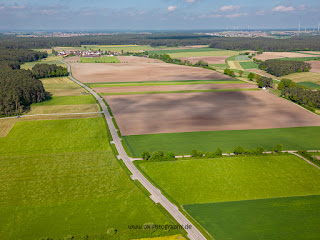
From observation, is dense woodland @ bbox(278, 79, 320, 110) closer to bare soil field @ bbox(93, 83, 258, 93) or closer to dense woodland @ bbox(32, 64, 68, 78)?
bare soil field @ bbox(93, 83, 258, 93)

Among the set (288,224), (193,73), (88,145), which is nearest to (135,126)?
(88,145)

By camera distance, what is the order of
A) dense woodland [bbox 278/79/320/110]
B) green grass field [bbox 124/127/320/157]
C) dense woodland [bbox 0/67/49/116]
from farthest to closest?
dense woodland [bbox 278/79/320/110], dense woodland [bbox 0/67/49/116], green grass field [bbox 124/127/320/157]

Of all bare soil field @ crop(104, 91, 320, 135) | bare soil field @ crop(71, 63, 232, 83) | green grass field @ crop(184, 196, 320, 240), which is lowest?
green grass field @ crop(184, 196, 320, 240)

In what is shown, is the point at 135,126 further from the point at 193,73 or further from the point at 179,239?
the point at 193,73

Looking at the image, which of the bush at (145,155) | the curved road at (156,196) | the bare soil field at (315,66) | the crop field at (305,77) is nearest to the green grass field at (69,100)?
the curved road at (156,196)

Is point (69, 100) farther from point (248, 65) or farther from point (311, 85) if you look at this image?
point (248, 65)

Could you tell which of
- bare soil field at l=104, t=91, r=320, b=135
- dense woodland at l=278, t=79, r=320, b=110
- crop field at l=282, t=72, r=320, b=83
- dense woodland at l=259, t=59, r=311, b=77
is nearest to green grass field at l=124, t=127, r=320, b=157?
bare soil field at l=104, t=91, r=320, b=135

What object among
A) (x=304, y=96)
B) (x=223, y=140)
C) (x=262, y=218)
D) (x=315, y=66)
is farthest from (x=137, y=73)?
(x=262, y=218)
